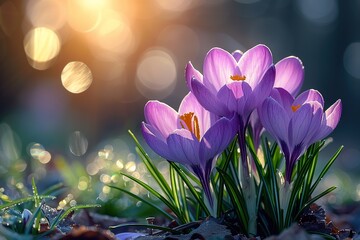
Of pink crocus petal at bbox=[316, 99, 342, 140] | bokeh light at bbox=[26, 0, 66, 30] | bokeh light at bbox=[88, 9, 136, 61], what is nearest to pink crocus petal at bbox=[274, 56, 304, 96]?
pink crocus petal at bbox=[316, 99, 342, 140]

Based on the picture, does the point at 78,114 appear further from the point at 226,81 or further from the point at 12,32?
the point at 226,81

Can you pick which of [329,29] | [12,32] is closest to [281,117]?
[12,32]

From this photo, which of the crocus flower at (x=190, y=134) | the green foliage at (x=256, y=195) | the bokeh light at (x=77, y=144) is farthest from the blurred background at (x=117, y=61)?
the crocus flower at (x=190, y=134)

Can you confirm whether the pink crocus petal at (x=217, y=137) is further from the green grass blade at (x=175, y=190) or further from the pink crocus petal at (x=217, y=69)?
the green grass blade at (x=175, y=190)

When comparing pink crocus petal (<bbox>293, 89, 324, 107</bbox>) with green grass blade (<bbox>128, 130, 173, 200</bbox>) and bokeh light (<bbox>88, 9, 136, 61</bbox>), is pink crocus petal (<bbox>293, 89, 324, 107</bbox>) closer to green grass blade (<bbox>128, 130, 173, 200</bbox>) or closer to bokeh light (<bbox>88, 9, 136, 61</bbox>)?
green grass blade (<bbox>128, 130, 173, 200</bbox>)

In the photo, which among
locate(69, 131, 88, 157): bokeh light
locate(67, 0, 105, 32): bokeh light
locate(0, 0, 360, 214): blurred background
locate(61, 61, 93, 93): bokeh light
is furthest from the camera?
locate(67, 0, 105, 32): bokeh light

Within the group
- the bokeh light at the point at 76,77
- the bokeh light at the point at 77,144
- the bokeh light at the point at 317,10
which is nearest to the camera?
the bokeh light at the point at 77,144

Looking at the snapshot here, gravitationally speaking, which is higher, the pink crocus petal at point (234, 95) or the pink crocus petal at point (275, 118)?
the pink crocus petal at point (234, 95)
